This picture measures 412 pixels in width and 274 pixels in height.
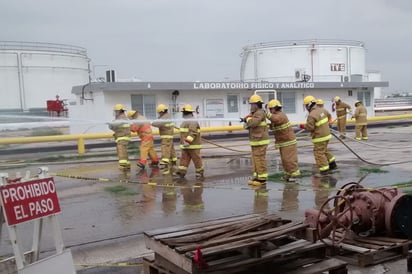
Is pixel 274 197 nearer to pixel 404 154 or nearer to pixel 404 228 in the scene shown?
pixel 404 228

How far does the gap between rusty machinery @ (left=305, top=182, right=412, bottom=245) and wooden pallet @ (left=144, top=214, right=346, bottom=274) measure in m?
0.52

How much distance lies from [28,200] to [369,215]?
10.5 ft

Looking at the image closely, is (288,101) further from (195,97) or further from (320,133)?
(320,133)

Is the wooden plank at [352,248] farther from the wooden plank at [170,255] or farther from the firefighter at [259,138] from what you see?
the firefighter at [259,138]

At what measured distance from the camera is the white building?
67.5 ft

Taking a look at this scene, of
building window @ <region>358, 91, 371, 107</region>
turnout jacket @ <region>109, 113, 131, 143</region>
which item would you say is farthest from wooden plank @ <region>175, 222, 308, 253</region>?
building window @ <region>358, 91, 371, 107</region>

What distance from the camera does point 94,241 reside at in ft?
18.6

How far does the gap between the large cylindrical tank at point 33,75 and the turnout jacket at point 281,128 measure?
27.5 metres

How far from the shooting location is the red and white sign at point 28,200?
3184 millimetres

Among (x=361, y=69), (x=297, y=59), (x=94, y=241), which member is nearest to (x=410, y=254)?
(x=94, y=241)

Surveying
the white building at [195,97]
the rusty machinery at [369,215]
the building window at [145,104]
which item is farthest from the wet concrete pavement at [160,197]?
the building window at [145,104]

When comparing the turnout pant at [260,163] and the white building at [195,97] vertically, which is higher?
the white building at [195,97]

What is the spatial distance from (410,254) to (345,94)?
2383cm

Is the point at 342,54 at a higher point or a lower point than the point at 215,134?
A: higher
